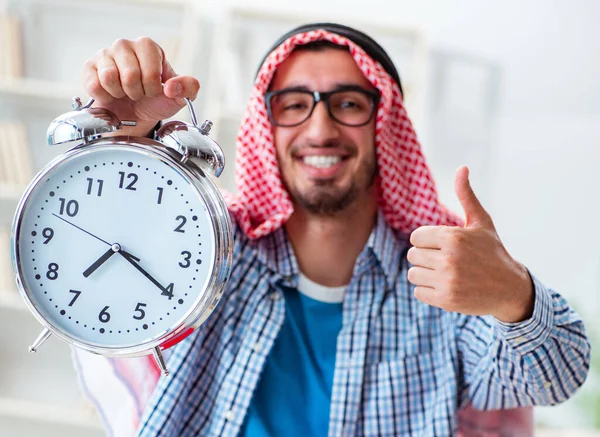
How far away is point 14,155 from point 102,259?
1.93m

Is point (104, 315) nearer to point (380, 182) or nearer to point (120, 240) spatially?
point (120, 240)

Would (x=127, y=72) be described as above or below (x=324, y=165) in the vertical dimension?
above

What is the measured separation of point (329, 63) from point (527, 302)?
733mm

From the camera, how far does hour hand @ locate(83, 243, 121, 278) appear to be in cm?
91

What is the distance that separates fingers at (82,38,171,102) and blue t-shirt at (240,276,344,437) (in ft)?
2.33

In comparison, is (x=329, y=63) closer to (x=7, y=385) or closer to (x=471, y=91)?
(x=471, y=91)

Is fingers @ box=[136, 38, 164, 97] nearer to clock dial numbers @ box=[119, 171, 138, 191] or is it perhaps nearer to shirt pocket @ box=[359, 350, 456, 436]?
clock dial numbers @ box=[119, 171, 138, 191]

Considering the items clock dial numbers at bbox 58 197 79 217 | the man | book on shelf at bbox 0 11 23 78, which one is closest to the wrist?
the man

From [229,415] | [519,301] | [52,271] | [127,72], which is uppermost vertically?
[127,72]

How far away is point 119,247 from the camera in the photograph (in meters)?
0.91

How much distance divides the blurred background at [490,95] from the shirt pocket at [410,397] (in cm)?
151

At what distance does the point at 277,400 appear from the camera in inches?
57.5

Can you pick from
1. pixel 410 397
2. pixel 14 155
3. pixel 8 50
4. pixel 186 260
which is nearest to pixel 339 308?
pixel 410 397

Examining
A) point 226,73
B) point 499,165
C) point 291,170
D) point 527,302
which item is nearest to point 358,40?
point 291,170
